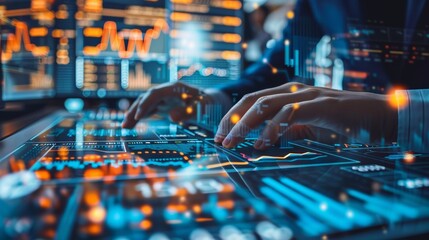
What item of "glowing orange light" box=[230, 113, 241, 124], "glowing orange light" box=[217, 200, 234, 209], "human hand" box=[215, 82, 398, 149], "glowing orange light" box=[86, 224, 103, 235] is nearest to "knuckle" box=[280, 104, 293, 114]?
"human hand" box=[215, 82, 398, 149]

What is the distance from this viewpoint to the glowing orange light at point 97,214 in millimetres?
290

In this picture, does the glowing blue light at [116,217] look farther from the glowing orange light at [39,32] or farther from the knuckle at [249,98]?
the glowing orange light at [39,32]

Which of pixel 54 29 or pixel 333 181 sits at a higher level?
pixel 54 29

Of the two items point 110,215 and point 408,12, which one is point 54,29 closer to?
point 408,12

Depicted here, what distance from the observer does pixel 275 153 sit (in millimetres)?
619

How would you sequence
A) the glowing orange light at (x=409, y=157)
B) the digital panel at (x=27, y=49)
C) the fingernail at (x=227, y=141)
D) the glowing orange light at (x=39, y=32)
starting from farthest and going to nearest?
the glowing orange light at (x=39, y=32) < the digital panel at (x=27, y=49) < the fingernail at (x=227, y=141) < the glowing orange light at (x=409, y=157)

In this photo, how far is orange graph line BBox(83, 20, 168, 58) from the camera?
185 cm

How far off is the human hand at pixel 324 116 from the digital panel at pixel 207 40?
1226 mm

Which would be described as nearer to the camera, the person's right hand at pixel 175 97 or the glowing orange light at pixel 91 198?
the glowing orange light at pixel 91 198

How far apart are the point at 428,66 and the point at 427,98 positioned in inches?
22.7

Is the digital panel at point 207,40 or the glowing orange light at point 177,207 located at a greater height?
the digital panel at point 207,40

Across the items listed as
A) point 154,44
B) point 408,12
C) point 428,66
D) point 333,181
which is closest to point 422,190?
point 333,181

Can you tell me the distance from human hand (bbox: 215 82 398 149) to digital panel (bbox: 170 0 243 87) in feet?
4.02

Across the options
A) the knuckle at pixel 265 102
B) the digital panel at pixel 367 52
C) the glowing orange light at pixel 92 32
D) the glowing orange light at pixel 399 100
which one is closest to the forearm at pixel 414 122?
the glowing orange light at pixel 399 100
